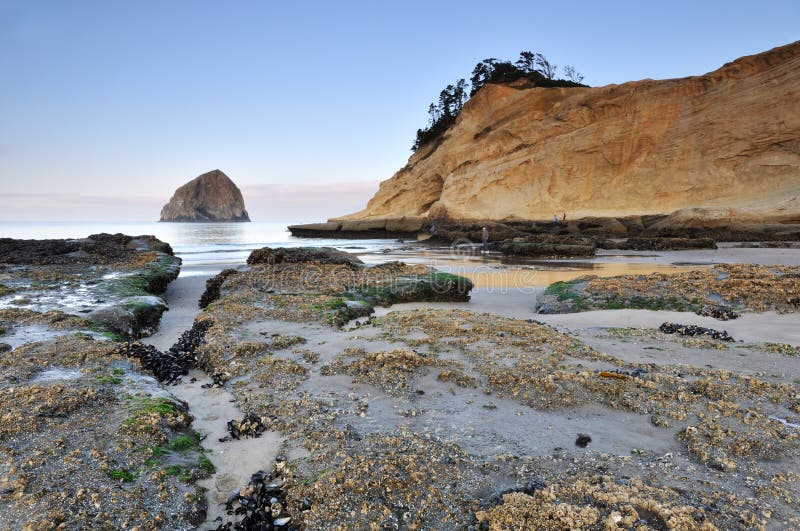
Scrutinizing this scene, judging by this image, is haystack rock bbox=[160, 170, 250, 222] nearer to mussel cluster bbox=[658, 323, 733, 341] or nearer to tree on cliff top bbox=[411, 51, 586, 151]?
tree on cliff top bbox=[411, 51, 586, 151]

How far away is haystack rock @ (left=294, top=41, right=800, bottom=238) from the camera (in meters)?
28.0

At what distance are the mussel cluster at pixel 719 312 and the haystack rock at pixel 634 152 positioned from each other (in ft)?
67.9

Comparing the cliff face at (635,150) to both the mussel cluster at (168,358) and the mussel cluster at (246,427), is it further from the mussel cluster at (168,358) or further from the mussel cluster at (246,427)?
the mussel cluster at (246,427)

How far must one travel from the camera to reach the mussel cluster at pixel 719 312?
6.78 meters

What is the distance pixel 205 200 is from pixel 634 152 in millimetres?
160119

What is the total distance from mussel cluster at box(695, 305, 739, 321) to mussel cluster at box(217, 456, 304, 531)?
7.04 metres

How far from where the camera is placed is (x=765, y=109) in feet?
93.6

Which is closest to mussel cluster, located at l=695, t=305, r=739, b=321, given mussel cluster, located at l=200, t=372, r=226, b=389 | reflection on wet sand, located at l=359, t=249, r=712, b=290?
reflection on wet sand, located at l=359, t=249, r=712, b=290

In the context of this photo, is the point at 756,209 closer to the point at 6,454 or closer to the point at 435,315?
the point at 435,315

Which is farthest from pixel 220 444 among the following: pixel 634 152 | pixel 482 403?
pixel 634 152

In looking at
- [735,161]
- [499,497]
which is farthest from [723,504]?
[735,161]

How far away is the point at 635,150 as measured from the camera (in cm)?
3409

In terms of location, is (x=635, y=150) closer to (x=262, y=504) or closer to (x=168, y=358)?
(x=168, y=358)

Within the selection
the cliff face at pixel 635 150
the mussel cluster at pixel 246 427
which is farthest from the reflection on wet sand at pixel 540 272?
the cliff face at pixel 635 150
